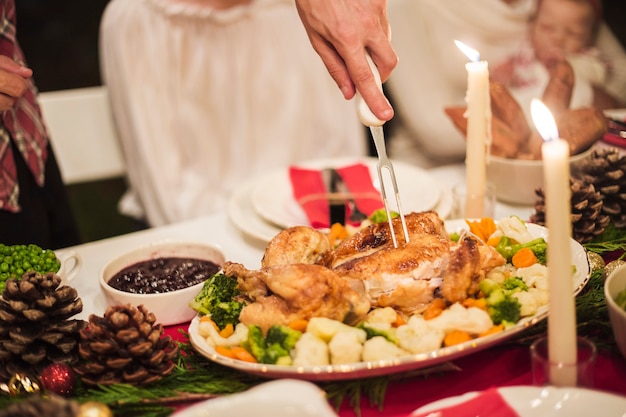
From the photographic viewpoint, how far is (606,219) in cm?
137

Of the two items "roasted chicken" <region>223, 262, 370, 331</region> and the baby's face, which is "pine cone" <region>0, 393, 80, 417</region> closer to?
"roasted chicken" <region>223, 262, 370, 331</region>

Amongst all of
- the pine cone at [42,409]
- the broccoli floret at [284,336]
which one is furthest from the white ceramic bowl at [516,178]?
the pine cone at [42,409]

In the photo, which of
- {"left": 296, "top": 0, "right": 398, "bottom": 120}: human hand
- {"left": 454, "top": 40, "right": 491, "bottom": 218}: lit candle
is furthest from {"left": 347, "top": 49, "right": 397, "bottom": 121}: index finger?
{"left": 454, "top": 40, "right": 491, "bottom": 218}: lit candle

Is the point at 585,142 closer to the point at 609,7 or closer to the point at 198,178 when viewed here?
the point at 198,178

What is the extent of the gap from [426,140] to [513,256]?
1.80 m

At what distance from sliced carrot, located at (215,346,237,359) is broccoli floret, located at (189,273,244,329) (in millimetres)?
56

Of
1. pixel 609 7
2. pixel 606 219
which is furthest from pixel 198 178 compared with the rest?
pixel 609 7

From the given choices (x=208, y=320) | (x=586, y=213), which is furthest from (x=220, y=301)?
(x=586, y=213)

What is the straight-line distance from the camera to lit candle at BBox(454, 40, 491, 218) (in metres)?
1.38

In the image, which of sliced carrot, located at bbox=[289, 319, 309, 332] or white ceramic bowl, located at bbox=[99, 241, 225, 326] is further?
white ceramic bowl, located at bbox=[99, 241, 225, 326]

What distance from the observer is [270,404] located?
2.37 feet

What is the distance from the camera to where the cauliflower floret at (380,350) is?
3.01 ft

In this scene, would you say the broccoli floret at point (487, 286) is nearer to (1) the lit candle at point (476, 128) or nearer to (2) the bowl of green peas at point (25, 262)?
(1) the lit candle at point (476, 128)

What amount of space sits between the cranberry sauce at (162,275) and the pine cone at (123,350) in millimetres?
216
